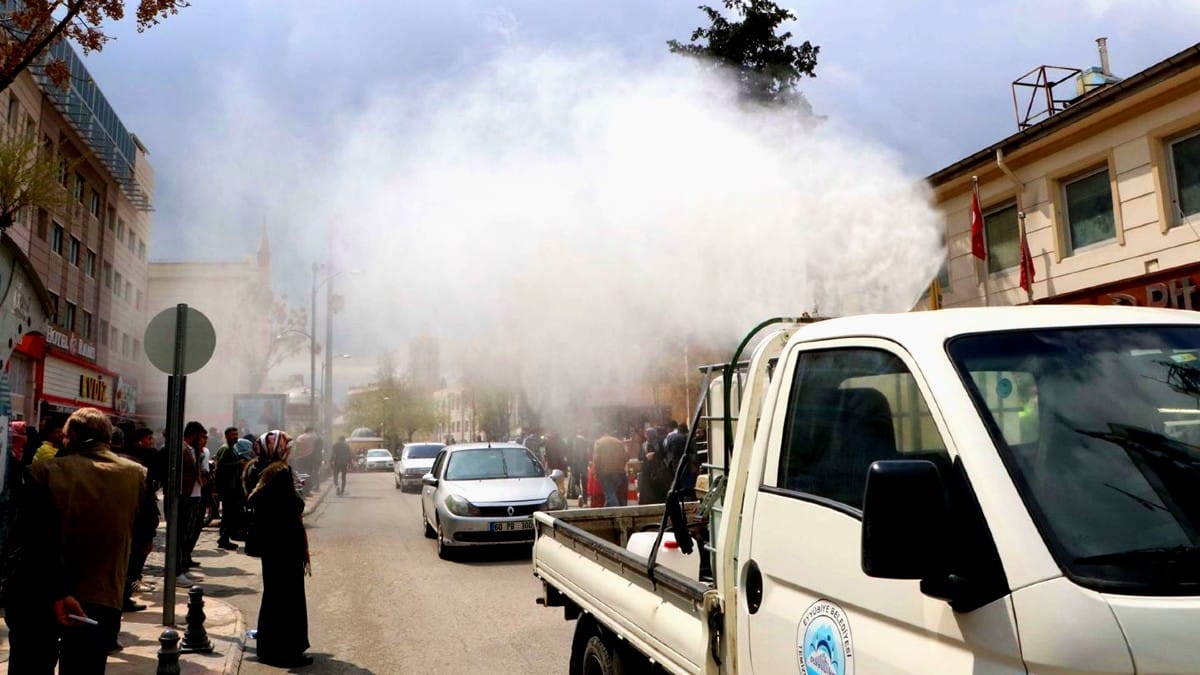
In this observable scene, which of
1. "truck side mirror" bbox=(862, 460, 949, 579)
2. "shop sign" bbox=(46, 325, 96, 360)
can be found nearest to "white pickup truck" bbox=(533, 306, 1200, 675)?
"truck side mirror" bbox=(862, 460, 949, 579)

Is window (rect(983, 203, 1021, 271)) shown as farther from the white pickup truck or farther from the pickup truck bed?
the white pickup truck

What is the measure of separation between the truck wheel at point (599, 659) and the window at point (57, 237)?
101 ft

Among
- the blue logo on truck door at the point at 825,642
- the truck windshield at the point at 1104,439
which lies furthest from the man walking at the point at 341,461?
the truck windshield at the point at 1104,439

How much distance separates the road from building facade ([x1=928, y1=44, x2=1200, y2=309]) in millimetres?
7394

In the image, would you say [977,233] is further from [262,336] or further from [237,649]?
[262,336]

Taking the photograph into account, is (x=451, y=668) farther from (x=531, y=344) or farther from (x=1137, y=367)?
(x=531, y=344)

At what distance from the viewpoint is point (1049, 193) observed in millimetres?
10625

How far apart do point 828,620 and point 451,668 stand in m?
4.21

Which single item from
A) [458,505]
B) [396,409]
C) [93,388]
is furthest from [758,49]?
[396,409]

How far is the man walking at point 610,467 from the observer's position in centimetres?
1257

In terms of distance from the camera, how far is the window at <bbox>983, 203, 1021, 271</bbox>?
37.1ft

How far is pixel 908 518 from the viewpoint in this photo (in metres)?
1.70

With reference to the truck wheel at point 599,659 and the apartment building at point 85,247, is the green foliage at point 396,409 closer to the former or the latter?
the apartment building at point 85,247

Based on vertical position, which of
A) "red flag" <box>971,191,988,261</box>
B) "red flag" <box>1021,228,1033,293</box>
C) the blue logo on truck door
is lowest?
the blue logo on truck door
